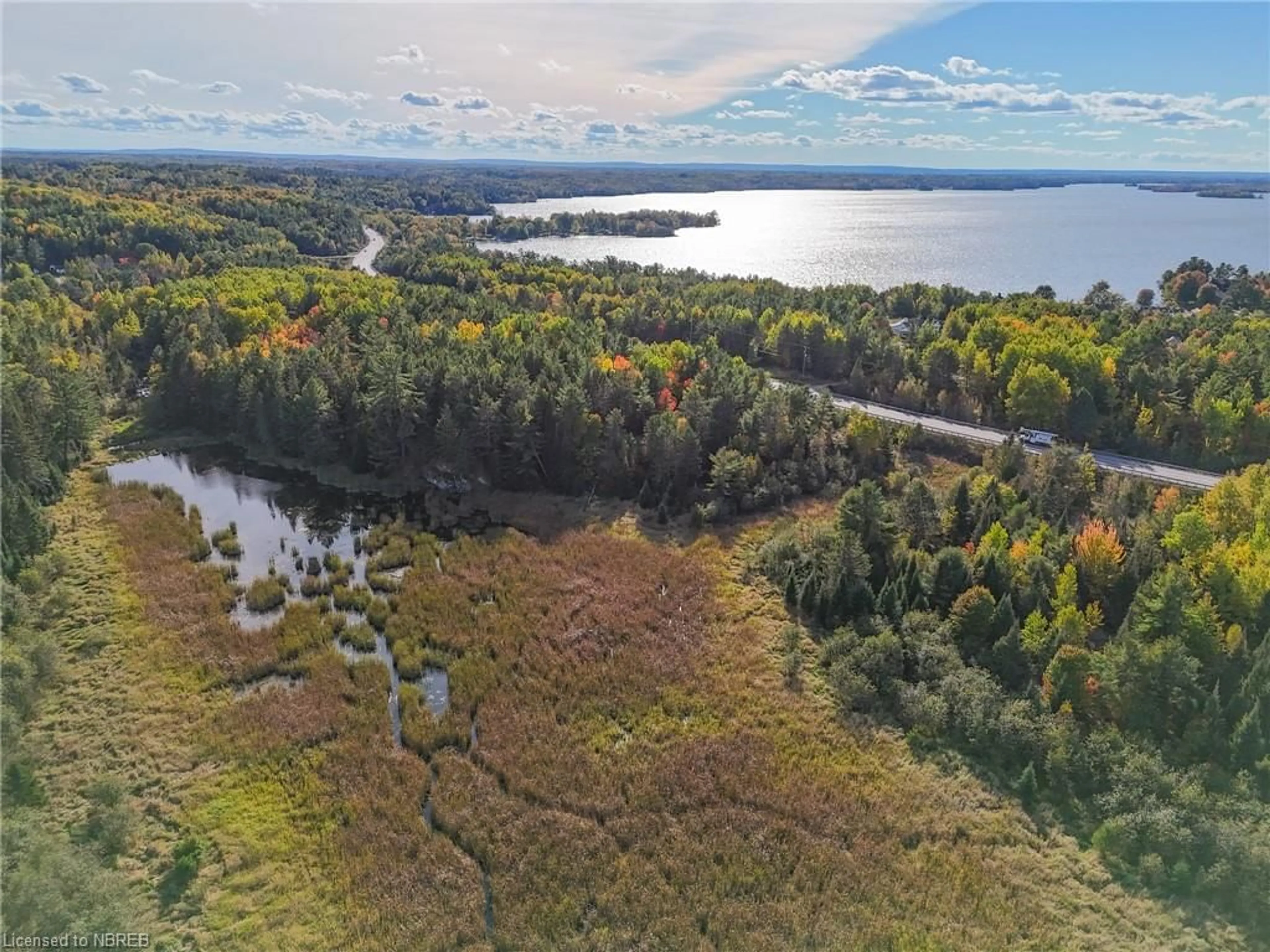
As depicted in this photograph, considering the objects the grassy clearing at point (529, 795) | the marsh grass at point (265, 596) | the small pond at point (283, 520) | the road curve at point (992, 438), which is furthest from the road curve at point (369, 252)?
the grassy clearing at point (529, 795)

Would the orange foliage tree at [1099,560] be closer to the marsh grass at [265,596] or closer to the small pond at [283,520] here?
the small pond at [283,520]

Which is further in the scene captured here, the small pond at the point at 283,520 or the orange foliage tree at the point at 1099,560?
the small pond at the point at 283,520

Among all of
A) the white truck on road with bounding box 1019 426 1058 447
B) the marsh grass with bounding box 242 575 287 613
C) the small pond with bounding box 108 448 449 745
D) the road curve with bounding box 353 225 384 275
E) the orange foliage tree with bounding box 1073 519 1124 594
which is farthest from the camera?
the road curve with bounding box 353 225 384 275

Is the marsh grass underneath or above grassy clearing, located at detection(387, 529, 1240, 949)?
above

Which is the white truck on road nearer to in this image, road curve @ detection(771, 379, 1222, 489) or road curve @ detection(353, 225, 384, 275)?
road curve @ detection(771, 379, 1222, 489)

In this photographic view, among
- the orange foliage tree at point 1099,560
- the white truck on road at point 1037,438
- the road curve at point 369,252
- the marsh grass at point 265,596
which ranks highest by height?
the road curve at point 369,252

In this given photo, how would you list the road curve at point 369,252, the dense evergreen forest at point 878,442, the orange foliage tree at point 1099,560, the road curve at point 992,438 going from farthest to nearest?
the road curve at point 369,252 → the road curve at point 992,438 → the orange foliage tree at point 1099,560 → the dense evergreen forest at point 878,442

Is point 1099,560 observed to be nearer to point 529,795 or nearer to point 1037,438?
point 1037,438

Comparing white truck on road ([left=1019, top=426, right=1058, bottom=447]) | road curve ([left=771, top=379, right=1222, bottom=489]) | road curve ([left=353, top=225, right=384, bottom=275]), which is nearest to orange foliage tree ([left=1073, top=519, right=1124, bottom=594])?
road curve ([left=771, top=379, right=1222, bottom=489])
